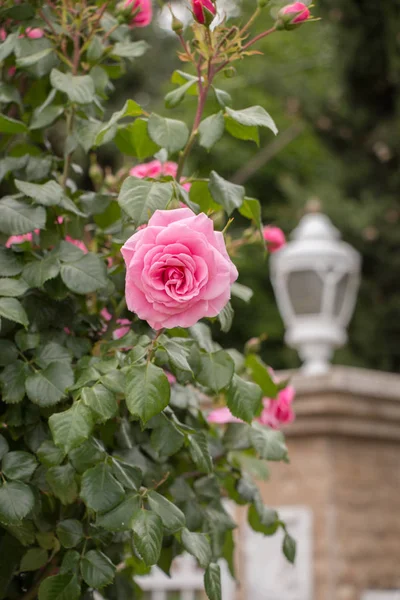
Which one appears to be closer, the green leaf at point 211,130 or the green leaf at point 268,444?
the green leaf at point 211,130

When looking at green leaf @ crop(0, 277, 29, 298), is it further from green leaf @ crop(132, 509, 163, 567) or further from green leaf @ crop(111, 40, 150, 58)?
green leaf @ crop(111, 40, 150, 58)

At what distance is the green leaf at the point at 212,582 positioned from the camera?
1167mm

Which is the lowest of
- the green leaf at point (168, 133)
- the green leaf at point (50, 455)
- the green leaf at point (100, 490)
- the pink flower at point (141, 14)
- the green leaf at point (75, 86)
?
the green leaf at point (100, 490)

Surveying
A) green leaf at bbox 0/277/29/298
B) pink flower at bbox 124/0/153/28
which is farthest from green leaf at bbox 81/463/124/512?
pink flower at bbox 124/0/153/28

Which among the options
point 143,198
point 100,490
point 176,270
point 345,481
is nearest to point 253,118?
point 143,198

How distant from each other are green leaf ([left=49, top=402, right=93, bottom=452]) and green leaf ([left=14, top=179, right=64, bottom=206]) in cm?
31

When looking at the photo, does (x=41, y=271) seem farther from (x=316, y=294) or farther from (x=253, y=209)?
(x=316, y=294)

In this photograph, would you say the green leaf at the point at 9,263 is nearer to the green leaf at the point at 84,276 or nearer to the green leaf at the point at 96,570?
the green leaf at the point at 84,276

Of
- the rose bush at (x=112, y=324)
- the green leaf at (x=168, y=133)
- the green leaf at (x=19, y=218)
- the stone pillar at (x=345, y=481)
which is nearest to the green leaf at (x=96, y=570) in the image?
the rose bush at (x=112, y=324)

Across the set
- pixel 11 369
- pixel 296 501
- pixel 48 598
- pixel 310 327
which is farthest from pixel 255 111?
pixel 310 327

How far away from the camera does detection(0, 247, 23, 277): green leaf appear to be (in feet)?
4.09

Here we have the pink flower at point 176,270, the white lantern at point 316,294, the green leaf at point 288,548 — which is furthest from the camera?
the white lantern at point 316,294

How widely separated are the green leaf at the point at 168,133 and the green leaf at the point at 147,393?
1.09 ft

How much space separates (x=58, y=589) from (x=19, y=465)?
0.16m
